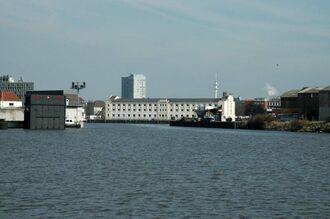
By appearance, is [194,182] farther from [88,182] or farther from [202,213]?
[202,213]

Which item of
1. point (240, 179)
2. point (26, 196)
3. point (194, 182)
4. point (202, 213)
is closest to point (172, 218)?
point (202, 213)

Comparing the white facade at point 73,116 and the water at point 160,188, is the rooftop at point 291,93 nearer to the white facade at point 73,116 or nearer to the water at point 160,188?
the white facade at point 73,116

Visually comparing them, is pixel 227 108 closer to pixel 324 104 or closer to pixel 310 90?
pixel 310 90

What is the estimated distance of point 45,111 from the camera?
98.1m

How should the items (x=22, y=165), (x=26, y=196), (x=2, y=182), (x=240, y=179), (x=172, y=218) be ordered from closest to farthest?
(x=172, y=218) < (x=26, y=196) < (x=2, y=182) < (x=240, y=179) < (x=22, y=165)

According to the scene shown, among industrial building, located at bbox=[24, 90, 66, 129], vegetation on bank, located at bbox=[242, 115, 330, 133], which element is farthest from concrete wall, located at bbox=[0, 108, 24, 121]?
vegetation on bank, located at bbox=[242, 115, 330, 133]

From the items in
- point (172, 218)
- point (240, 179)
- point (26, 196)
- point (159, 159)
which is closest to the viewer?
point (172, 218)

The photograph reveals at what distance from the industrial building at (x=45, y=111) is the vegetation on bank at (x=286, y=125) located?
4390 centimetres

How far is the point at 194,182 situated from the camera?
1095 inches

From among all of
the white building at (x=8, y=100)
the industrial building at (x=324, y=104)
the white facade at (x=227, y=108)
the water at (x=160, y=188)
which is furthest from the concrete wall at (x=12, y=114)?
the white facade at (x=227, y=108)

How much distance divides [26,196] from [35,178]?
5458mm

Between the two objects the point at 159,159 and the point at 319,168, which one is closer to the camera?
the point at 319,168

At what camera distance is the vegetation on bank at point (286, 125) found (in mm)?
114750

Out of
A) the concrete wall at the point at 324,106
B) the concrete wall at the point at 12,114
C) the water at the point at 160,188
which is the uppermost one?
the concrete wall at the point at 324,106
